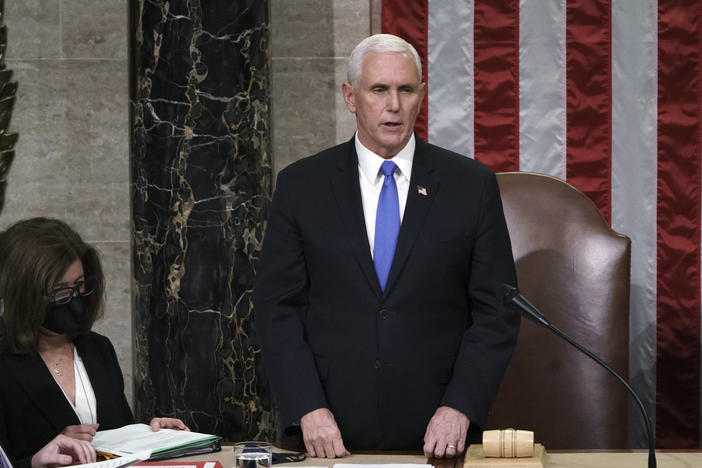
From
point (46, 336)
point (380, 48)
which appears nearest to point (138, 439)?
point (46, 336)

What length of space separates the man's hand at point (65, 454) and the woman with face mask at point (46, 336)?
23 cm

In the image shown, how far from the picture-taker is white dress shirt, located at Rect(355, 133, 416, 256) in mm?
2773

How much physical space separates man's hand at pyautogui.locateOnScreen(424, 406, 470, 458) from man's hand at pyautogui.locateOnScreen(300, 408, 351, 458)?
0.71 ft

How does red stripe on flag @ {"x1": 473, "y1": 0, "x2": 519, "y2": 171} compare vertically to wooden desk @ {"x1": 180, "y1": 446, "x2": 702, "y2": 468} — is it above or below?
above

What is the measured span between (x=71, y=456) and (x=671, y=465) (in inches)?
56.2

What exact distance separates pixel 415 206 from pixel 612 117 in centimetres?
195

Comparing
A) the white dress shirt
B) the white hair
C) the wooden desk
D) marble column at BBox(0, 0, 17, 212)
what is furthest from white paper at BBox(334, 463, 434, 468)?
marble column at BBox(0, 0, 17, 212)

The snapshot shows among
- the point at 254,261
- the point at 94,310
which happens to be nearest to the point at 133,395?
the point at 254,261

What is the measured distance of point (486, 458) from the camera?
222 cm

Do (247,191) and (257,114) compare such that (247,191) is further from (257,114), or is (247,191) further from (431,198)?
(431,198)

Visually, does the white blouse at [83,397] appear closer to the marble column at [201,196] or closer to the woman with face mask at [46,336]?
the woman with face mask at [46,336]

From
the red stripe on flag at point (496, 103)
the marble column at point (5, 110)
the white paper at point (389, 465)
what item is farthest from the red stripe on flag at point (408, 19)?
the white paper at point (389, 465)

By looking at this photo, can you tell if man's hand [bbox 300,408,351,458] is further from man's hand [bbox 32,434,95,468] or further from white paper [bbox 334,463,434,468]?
man's hand [bbox 32,434,95,468]

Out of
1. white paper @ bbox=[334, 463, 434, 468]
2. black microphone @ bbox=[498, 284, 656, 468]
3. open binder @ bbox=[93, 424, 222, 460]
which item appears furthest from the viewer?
open binder @ bbox=[93, 424, 222, 460]
